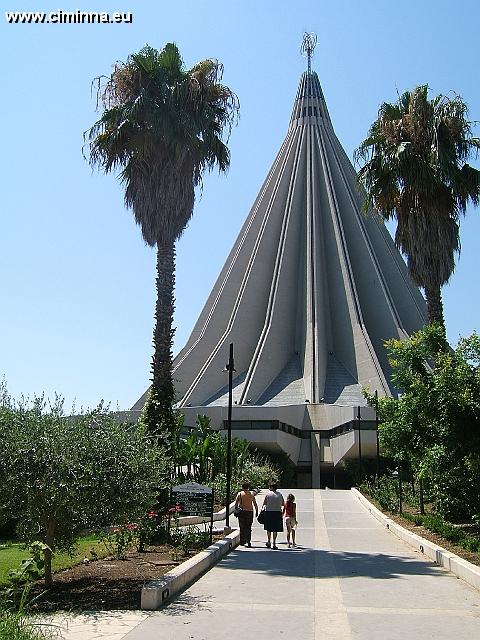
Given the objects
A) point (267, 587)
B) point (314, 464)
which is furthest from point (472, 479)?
point (314, 464)

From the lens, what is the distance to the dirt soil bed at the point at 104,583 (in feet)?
28.4

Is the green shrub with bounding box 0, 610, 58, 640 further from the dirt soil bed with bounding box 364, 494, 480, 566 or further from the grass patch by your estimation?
the dirt soil bed with bounding box 364, 494, 480, 566

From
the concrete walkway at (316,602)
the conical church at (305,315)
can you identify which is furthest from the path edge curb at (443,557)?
the conical church at (305,315)

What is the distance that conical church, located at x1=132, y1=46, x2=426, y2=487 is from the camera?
48969 millimetres

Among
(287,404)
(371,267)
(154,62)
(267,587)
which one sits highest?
(371,267)

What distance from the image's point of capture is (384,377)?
52.9 meters

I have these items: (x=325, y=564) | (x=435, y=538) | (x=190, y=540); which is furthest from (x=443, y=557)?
(x=190, y=540)

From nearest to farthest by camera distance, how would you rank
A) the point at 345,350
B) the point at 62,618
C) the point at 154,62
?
the point at 62,618, the point at 154,62, the point at 345,350

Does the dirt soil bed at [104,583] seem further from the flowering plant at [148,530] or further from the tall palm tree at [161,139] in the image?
the tall palm tree at [161,139]

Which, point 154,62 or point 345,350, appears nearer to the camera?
point 154,62

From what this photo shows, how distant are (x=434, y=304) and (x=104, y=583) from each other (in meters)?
12.5

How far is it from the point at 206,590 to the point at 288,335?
53.8 m

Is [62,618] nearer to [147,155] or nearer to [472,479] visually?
[472,479]

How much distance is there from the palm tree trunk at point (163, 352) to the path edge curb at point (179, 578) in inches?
111
